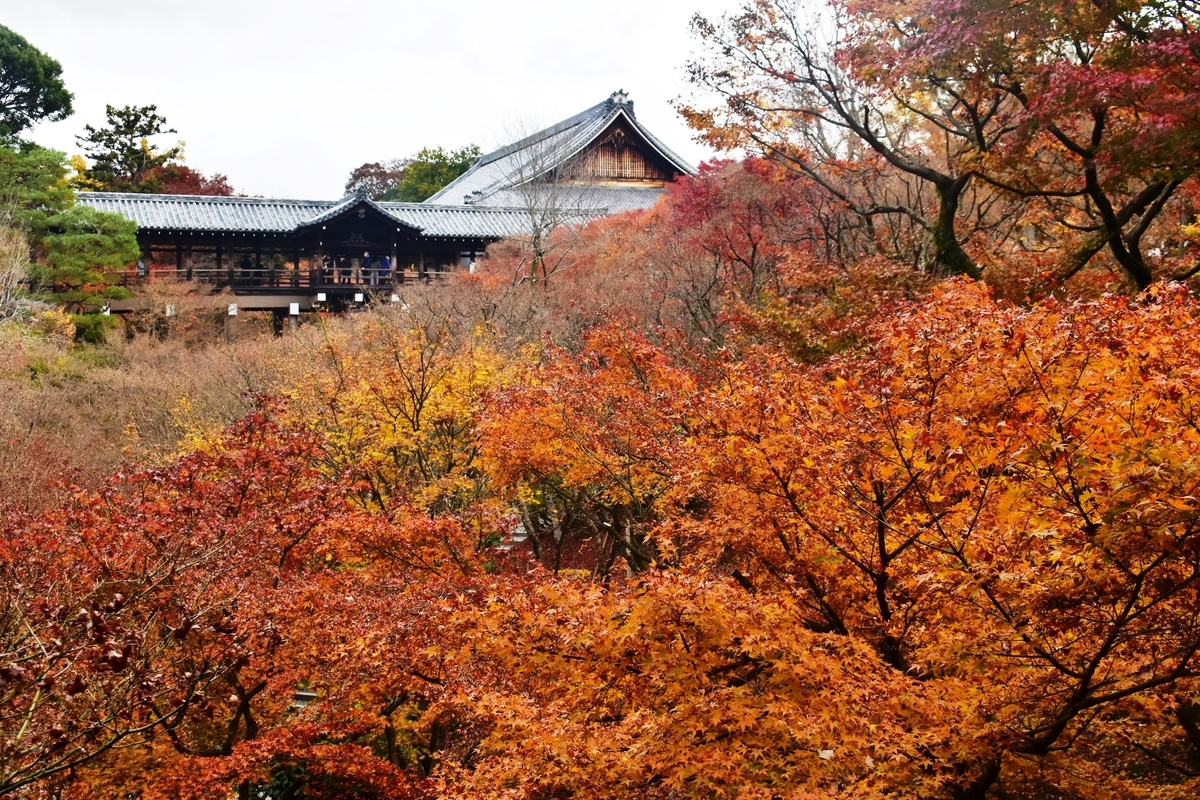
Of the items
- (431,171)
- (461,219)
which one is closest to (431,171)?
(431,171)

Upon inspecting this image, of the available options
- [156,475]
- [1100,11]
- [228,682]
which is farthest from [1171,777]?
[156,475]

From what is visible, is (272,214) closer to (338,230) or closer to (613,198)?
(338,230)

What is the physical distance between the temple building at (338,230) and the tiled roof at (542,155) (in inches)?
5.5

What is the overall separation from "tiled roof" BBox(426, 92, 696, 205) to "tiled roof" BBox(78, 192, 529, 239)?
60.7 inches

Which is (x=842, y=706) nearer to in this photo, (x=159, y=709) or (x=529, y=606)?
(x=529, y=606)

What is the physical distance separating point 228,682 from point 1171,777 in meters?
9.13

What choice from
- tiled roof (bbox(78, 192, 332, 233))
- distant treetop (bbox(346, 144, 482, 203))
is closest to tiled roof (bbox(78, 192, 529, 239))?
tiled roof (bbox(78, 192, 332, 233))

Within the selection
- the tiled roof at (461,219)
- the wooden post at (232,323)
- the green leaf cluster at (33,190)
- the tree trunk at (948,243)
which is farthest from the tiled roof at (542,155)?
the tree trunk at (948,243)

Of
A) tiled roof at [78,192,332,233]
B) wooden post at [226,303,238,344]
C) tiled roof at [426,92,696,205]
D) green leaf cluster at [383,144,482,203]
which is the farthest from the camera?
green leaf cluster at [383,144,482,203]

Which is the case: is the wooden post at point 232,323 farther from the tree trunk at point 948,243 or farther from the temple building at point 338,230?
the tree trunk at point 948,243

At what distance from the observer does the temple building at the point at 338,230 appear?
1221 inches

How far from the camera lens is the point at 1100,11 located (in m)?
9.21

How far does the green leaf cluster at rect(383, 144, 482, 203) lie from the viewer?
164 feet

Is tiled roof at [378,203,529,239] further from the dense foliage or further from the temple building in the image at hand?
the dense foliage
